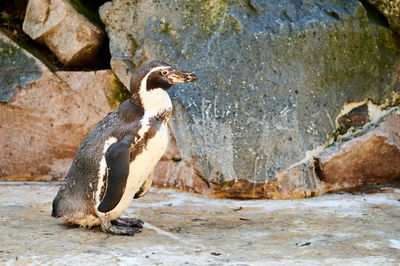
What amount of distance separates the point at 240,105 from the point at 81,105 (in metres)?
1.64

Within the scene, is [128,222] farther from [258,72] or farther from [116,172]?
[258,72]

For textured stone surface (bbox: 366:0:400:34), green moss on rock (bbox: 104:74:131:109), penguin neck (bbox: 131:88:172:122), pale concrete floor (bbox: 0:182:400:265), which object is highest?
textured stone surface (bbox: 366:0:400:34)

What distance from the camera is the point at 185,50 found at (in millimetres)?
4867

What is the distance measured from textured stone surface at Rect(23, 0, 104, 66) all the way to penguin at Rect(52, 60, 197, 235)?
2.27 meters

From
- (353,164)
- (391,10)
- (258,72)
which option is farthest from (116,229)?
(391,10)

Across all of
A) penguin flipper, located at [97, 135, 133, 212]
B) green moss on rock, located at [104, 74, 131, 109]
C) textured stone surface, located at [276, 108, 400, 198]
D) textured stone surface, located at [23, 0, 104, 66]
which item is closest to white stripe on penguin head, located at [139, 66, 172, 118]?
penguin flipper, located at [97, 135, 133, 212]

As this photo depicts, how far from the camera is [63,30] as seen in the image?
17.3 ft

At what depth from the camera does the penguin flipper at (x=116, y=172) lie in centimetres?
297

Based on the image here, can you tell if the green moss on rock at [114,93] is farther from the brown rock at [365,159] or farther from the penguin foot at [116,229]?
the penguin foot at [116,229]

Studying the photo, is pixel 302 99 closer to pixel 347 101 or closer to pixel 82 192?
pixel 347 101

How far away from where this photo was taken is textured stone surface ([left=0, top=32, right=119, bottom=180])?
17.0 feet

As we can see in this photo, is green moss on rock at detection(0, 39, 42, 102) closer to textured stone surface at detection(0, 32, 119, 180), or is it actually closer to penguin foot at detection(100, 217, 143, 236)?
textured stone surface at detection(0, 32, 119, 180)

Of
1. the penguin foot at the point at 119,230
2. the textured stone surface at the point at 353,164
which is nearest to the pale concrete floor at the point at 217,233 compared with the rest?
the penguin foot at the point at 119,230

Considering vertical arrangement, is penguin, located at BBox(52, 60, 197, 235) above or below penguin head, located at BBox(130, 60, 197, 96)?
below
